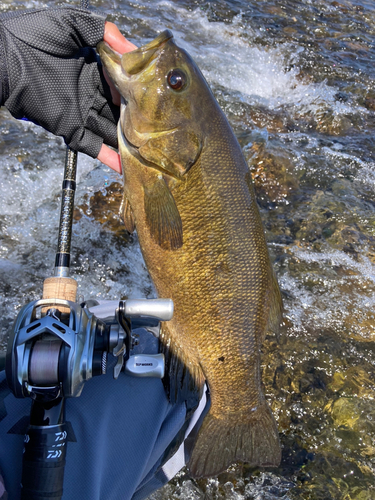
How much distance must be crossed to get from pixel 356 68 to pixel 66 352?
26.6 feet

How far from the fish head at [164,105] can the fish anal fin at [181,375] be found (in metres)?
1.02

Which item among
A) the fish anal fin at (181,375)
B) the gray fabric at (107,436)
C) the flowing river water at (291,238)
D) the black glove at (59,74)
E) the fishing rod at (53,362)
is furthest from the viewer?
the flowing river water at (291,238)

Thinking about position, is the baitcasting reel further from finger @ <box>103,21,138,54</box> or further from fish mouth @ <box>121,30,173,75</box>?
finger @ <box>103,21,138,54</box>

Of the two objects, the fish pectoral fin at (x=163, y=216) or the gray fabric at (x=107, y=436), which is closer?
the gray fabric at (x=107, y=436)

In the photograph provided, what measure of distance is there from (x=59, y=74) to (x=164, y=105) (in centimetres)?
75

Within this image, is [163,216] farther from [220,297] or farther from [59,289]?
[59,289]

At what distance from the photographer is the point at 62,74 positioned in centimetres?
235

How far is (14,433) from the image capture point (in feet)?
4.93

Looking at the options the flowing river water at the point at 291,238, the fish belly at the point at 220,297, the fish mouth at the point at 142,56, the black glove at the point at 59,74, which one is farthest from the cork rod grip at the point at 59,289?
the flowing river water at the point at 291,238

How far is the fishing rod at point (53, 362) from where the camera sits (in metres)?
1.30

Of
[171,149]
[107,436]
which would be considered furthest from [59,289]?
[171,149]

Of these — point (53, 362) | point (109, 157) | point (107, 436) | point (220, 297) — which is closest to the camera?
point (53, 362)

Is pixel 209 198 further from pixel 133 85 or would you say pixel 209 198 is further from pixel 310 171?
pixel 310 171

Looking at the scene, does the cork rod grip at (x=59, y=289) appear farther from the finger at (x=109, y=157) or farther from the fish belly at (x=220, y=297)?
the finger at (x=109, y=157)
